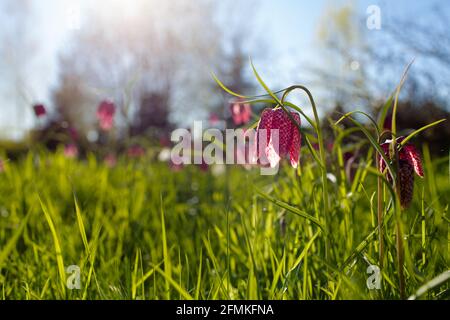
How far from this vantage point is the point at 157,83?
34.6 ft

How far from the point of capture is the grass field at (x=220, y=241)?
91 centimetres

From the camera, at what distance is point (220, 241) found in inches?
56.9

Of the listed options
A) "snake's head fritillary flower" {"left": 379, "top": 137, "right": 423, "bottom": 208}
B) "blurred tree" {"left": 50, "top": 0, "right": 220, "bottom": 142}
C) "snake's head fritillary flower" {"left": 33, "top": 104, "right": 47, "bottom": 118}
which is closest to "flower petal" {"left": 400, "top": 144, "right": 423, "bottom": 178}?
"snake's head fritillary flower" {"left": 379, "top": 137, "right": 423, "bottom": 208}

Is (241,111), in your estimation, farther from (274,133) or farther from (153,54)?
(153,54)

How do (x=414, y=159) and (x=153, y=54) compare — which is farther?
(x=153, y=54)

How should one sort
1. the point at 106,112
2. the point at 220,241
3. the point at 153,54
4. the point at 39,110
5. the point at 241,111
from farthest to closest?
the point at 153,54 → the point at 106,112 → the point at 39,110 → the point at 241,111 → the point at 220,241

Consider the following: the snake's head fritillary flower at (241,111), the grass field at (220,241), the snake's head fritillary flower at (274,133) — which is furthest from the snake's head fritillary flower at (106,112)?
the snake's head fritillary flower at (274,133)

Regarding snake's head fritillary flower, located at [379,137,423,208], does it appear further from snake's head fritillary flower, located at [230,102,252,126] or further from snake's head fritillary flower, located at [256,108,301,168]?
snake's head fritillary flower, located at [230,102,252,126]

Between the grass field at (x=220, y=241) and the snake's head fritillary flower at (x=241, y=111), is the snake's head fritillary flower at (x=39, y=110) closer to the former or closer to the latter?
the grass field at (x=220, y=241)

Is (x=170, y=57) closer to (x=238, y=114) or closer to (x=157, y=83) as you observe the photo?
(x=157, y=83)

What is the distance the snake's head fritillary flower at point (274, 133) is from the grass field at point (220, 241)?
10 centimetres

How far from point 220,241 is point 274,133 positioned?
664 mm

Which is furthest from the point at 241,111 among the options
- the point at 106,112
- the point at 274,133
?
the point at 106,112

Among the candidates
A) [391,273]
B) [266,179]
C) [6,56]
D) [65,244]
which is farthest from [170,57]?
[391,273]
